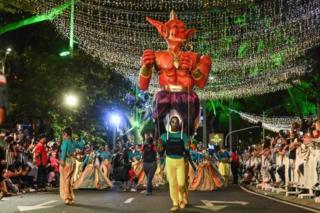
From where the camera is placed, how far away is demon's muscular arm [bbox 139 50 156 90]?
1412 centimetres

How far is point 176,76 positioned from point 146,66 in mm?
748

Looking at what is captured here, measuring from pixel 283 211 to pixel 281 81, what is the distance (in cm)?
2235

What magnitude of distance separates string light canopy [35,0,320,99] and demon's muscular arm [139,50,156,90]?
4.93 meters

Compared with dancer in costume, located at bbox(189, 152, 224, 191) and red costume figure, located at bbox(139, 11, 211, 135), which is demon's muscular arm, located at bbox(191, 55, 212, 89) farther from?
dancer in costume, located at bbox(189, 152, 224, 191)

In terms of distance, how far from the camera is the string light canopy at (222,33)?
22.3 metres

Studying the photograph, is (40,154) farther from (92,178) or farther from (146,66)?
(146,66)

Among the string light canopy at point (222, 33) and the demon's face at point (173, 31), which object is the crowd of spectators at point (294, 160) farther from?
the demon's face at point (173, 31)

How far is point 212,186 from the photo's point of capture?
875 inches

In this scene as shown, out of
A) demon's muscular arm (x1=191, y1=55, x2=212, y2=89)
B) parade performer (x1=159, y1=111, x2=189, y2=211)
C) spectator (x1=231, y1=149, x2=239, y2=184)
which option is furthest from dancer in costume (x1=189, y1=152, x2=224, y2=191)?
parade performer (x1=159, y1=111, x2=189, y2=211)

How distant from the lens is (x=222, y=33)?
103 feet

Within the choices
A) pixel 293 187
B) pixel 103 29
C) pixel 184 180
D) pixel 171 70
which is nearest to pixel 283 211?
pixel 184 180

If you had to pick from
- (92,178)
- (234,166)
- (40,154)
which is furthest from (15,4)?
(234,166)

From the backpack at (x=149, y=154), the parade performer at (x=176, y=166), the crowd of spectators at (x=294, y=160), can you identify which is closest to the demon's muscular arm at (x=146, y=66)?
the parade performer at (x=176, y=166)

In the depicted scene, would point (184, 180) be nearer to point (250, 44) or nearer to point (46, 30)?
point (250, 44)
